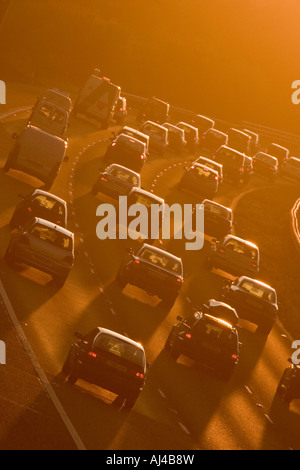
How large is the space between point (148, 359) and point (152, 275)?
17.4 feet

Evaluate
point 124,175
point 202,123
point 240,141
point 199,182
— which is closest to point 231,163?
point 199,182

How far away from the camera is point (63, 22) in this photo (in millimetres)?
95125

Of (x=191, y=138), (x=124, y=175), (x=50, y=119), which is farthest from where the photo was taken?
(x=191, y=138)

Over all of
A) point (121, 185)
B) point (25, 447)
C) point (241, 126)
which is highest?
point (241, 126)

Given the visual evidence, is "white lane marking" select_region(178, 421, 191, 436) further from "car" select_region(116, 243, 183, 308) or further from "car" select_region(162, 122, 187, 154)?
"car" select_region(162, 122, 187, 154)

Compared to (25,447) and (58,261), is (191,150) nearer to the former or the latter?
(58,261)

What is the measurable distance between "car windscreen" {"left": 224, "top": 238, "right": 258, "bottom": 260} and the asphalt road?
1143mm

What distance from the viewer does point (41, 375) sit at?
2186cm

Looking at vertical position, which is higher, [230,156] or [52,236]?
[230,156]

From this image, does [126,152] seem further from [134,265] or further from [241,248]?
[134,265]

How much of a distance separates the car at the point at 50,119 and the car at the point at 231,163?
14.3m

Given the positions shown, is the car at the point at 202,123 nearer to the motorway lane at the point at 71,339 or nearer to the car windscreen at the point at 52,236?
the motorway lane at the point at 71,339
